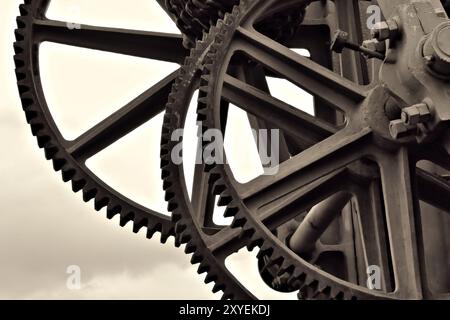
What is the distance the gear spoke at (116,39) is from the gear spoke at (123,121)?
0.24 m

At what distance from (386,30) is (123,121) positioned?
10.5 ft

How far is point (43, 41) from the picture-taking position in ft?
44.2

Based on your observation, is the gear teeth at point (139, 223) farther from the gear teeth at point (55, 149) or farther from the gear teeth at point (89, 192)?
the gear teeth at point (89, 192)


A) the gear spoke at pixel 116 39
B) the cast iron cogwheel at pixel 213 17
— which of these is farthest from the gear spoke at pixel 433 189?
the gear spoke at pixel 116 39

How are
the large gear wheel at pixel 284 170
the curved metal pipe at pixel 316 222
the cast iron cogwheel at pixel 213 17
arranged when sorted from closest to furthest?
1. the large gear wheel at pixel 284 170
2. the cast iron cogwheel at pixel 213 17
3. the curved metal pipe at pixel 316 222

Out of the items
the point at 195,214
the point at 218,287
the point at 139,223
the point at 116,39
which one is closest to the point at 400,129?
the point at 218,287

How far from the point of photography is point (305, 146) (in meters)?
12.2

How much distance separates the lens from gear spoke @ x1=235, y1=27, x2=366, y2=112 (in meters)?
11.4

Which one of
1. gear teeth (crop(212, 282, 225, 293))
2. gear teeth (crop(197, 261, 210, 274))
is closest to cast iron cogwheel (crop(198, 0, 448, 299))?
gear teeth (crop(212, 282, 225, 293))

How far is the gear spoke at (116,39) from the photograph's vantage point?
13500 millimetres

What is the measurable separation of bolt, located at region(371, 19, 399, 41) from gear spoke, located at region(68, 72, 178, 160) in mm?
2903

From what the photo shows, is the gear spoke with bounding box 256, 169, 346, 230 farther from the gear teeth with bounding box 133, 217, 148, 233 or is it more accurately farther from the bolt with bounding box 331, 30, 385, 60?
the gear teeth with bounding box 133, 217, 148, 233

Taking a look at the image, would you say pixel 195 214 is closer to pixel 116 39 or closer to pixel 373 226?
pixel 373 226
